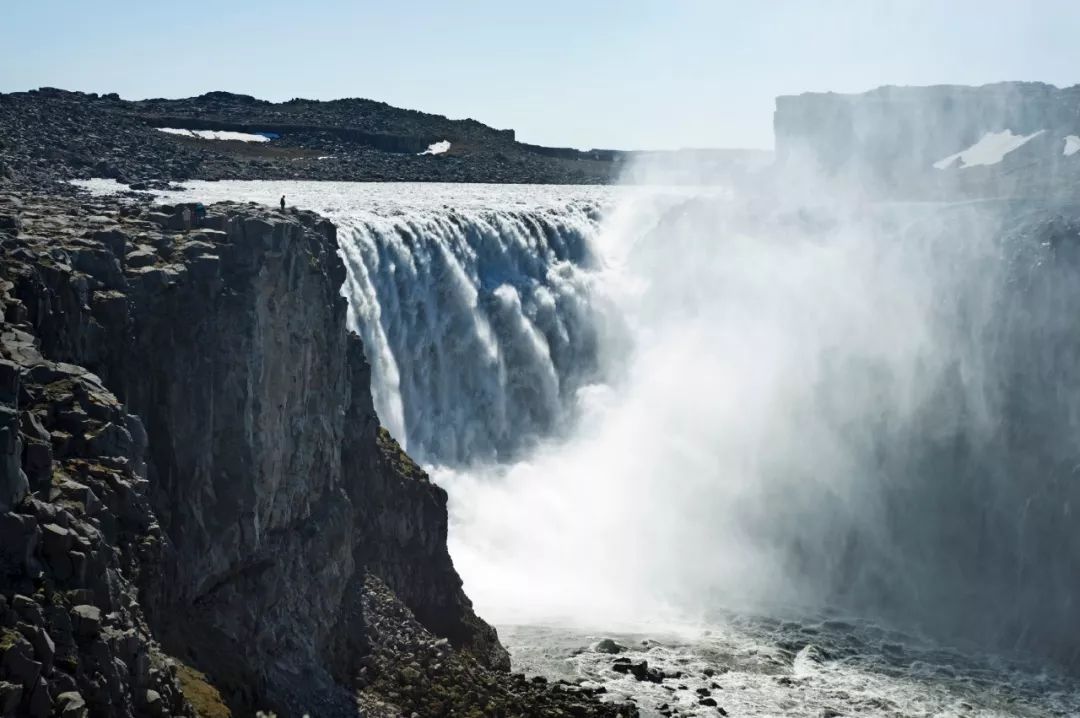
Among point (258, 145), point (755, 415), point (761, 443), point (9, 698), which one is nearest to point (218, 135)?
point (258, 145)

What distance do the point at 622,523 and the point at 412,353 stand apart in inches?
433

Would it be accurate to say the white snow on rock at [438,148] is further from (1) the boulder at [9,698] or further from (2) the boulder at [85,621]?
(1) the boulder at [9,698]

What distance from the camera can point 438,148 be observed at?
12900 centimetres

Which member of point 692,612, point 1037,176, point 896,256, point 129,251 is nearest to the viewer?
point 129,251

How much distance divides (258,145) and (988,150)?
52.8 meters

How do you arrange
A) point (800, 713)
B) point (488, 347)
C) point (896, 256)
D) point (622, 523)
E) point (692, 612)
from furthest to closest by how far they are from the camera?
point (896, 256) < point (488, 347) < point (622, 523) < point (692, 612) < point (800, 713)

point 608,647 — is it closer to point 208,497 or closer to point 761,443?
point 208,497

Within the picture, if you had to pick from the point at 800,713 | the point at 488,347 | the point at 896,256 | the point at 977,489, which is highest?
the point at 896,256

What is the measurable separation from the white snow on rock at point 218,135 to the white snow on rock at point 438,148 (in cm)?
1635

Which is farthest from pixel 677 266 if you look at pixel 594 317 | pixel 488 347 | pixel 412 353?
pixel 412 353

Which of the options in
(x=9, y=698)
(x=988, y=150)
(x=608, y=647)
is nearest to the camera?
(x=9, y=698)

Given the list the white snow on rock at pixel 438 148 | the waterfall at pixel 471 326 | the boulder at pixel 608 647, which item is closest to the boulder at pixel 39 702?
the boulder at pixel 608 647

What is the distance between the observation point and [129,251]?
3331cm

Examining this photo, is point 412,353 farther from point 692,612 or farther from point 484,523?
point 692,612
